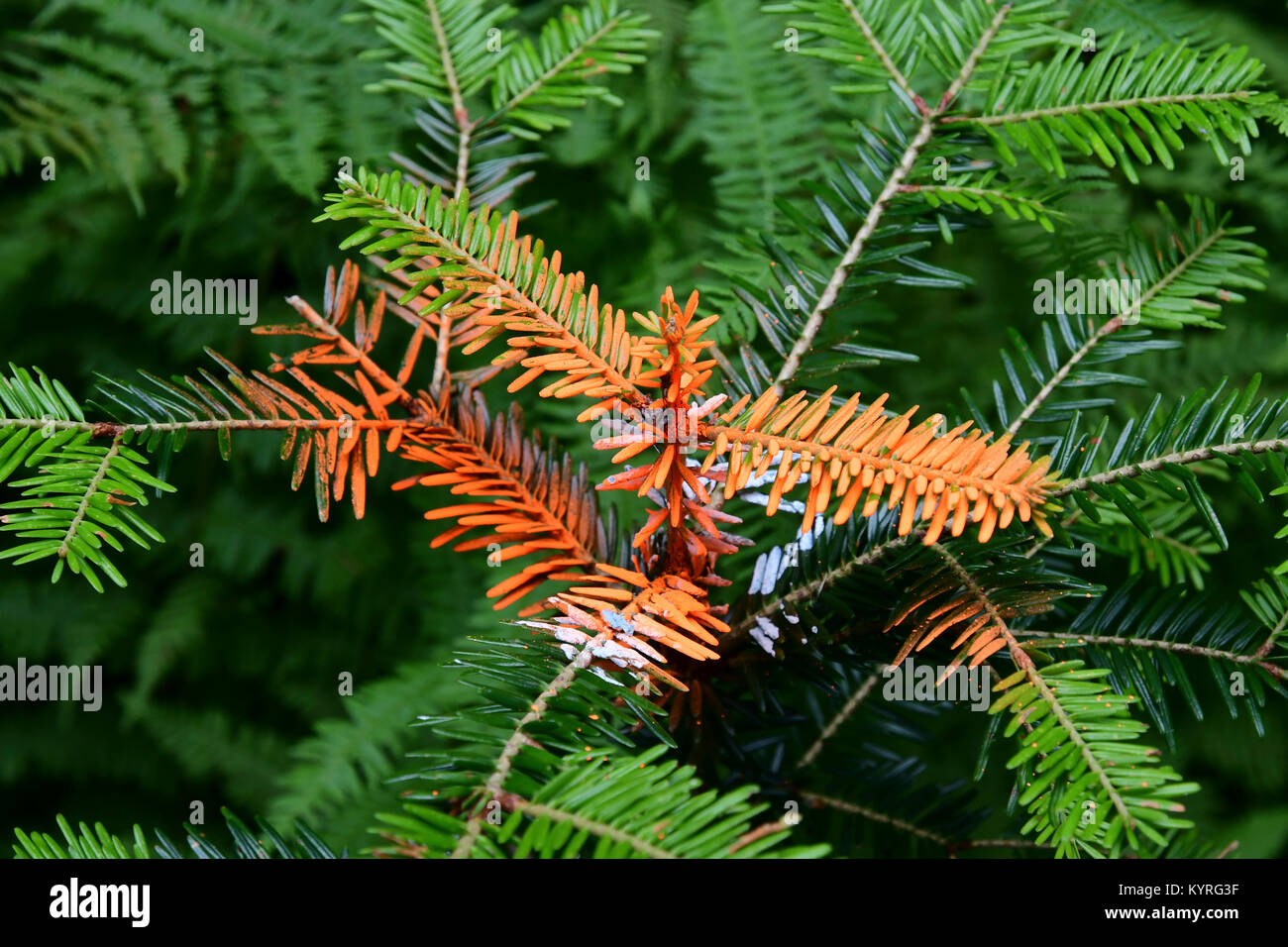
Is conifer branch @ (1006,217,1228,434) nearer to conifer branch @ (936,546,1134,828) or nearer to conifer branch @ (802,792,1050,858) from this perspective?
conifer branch @ (936,546,1134,828)

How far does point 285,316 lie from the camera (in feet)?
4.29

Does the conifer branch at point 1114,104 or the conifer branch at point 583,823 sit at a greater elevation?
the conifer branch at point 1114,104

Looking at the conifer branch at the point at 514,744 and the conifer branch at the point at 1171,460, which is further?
the conifer branch at the point at 1171,460

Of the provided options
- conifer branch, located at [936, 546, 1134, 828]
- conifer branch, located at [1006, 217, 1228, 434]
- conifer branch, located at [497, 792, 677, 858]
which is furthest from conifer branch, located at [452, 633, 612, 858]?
conifer branch, located at [1006, 217, 1228, 434]

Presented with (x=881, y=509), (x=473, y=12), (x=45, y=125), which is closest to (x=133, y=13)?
(x=45, y=125)

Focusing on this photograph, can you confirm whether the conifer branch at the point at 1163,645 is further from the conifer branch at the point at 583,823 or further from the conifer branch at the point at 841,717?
the conifer branch at the point at 583,823

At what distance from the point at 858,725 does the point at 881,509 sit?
0.27 m

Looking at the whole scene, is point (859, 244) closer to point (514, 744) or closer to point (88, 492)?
point (514, 744)

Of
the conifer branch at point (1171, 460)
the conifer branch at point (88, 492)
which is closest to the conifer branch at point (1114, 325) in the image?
the conifer branch at point (1171, 460)

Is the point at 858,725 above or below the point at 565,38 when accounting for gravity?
below

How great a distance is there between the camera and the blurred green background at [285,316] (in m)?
1.08
